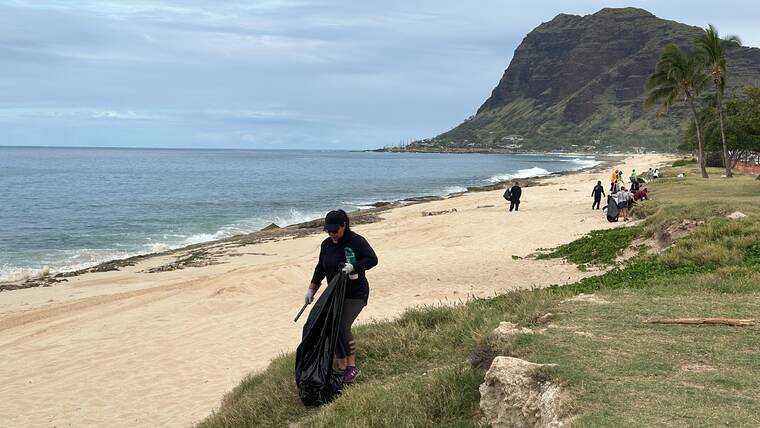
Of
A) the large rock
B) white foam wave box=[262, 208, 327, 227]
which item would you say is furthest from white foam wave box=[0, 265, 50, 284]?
the large rock

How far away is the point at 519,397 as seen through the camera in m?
4.13

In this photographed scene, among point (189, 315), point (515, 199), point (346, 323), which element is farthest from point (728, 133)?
point (346, 323)

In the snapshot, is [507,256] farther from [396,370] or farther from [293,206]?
[293,206]

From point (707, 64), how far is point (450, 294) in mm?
24994

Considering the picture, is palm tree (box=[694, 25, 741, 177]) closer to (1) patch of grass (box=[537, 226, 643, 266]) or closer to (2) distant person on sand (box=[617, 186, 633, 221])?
(2) distant person on sand (box=[617, 186, 633, 221])

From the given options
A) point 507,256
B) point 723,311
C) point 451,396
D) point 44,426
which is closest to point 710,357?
point 723,311

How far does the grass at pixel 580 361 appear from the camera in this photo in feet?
12.4

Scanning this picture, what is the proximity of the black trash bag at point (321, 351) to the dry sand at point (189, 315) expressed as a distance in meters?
2.33

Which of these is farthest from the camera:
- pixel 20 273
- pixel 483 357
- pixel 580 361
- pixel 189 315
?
pixel 20 273

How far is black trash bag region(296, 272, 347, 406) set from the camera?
5730 millimetres

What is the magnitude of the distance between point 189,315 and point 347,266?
7.86 metres

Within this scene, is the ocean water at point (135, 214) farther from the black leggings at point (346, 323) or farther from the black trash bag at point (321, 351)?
the black leggings at point (346, 323)

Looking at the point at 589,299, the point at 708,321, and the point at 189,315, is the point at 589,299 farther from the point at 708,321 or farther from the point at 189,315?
the point at 189,315

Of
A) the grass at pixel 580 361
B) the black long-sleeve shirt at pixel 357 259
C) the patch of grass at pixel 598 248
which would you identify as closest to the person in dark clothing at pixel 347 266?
the black long-sleeve shirt at pixel 357 259
